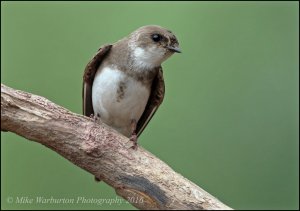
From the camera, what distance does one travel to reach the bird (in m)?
2.74

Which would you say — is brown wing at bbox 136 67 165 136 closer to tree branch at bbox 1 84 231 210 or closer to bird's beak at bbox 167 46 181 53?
bird's beak at bbox 167 46 181 53

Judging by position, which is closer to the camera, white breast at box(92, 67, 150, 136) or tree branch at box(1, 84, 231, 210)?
tree branch at box(1, 84, 231, 210)

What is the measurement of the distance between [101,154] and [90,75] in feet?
2.60

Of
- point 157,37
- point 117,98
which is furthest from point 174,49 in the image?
point 117,98

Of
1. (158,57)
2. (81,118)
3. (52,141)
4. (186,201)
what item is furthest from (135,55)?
(186,201)

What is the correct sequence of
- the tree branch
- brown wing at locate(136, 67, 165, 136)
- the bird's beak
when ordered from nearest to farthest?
the tree branch, the bird's beak, brown wing at locate(136, 67, 165, 136)

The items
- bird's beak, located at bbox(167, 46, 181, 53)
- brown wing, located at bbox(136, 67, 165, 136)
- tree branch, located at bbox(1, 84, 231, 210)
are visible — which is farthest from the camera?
brown wing, located at bbox(136, 67, 165, 136)

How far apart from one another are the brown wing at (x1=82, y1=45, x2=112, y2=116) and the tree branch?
0.62 m

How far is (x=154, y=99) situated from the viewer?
2947 millimetres

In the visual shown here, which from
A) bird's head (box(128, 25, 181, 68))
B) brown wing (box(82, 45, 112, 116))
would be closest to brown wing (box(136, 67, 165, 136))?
bird's head (box(128, 25, 181, 68))

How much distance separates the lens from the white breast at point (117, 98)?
2.73 metres

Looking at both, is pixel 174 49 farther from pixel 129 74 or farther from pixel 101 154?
pixel 101 154

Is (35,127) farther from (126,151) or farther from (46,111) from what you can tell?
(126,151)

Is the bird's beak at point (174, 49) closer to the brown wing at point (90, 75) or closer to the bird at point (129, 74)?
the bird at point (129, 74)
